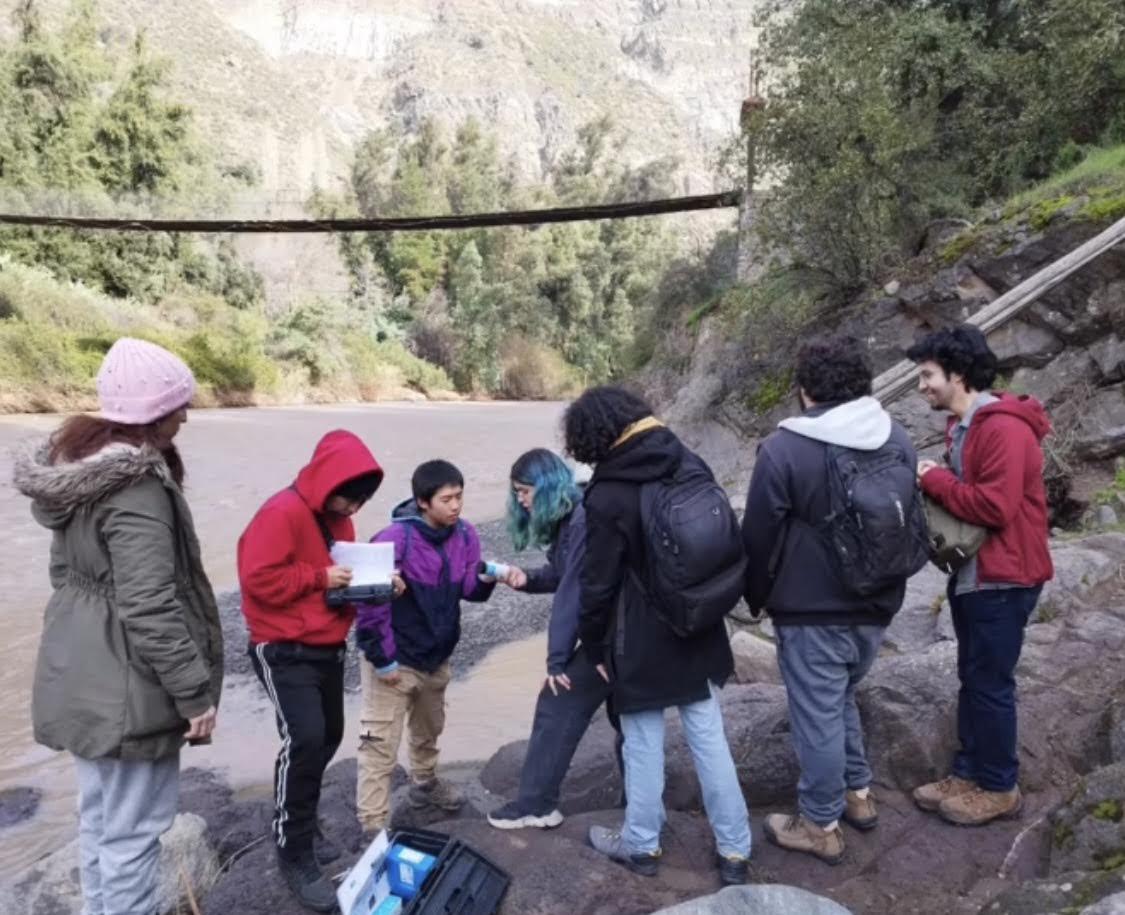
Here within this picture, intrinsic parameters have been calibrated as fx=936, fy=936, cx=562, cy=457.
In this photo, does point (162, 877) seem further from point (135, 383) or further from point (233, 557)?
point (233, 557)

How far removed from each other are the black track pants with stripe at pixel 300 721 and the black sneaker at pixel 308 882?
0.03 metres

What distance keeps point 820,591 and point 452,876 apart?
1.16m

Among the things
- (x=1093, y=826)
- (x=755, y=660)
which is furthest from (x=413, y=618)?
(x=755, y=660)

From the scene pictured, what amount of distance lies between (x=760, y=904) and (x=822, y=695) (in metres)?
0.58

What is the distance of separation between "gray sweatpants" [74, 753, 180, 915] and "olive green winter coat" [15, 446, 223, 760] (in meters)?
0.10

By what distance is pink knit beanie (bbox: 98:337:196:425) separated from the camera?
216 centimetres

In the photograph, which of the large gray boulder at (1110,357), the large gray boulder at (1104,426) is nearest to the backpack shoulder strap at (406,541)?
the large gray boulder at (1104,426)

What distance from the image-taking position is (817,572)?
7.82ft

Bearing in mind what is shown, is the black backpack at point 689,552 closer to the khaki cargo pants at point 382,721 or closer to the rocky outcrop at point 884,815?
the rocky outcrop at point 884,815

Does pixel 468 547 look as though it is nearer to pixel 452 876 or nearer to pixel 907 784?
pixel 452 876

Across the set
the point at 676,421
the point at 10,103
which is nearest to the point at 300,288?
the point at 10,103

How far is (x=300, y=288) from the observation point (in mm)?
34938

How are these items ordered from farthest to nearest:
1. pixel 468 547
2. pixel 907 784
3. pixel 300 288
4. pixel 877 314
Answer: pixel 300 288
pixel 877 314
pixel 468 547
pixel 907 784

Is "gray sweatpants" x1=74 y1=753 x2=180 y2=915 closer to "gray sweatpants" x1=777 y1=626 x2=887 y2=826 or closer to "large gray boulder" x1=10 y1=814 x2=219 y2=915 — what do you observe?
"large gray boulder" x1=10 y1=814 x2=219 y2=915
